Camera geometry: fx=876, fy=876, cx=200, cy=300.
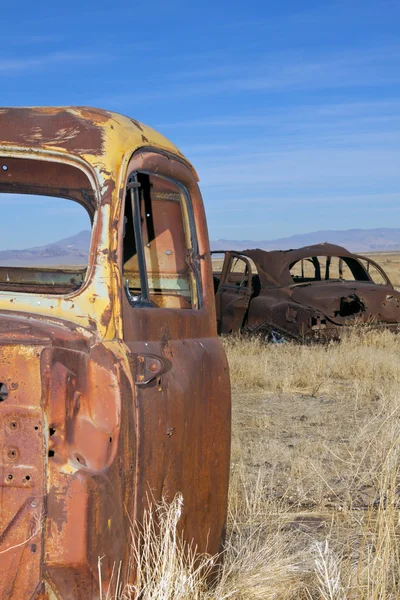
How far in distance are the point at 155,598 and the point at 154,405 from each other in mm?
640

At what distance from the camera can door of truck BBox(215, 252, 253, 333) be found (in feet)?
40.4

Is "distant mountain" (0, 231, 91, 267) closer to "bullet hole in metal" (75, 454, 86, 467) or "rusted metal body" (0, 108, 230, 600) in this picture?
"rusted metal body" (0, 108, 230, 600)

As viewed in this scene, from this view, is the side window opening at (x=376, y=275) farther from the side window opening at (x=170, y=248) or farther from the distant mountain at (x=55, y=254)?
the side window opening at (x=170, y=248)

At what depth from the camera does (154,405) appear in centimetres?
279

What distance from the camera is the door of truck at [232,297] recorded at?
40.4 ft

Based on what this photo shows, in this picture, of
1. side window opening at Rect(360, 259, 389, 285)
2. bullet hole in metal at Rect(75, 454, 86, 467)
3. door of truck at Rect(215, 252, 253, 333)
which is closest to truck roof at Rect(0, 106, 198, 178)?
bullet hole in metal at Rect(75, 454, 86, 467)

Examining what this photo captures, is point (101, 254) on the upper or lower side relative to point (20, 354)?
upper

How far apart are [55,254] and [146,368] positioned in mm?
2835

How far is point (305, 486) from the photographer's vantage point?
5832mm

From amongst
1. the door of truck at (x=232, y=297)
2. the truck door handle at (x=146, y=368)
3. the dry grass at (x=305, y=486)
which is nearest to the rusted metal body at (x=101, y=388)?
the truck door handle at (x=146, y=368)

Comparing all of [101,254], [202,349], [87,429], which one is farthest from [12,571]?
[202,349]

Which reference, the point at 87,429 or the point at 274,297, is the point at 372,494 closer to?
the point at 87,429

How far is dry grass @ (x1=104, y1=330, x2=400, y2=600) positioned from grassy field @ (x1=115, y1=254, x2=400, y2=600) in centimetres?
1

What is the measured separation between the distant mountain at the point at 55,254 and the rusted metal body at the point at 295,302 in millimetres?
6126
